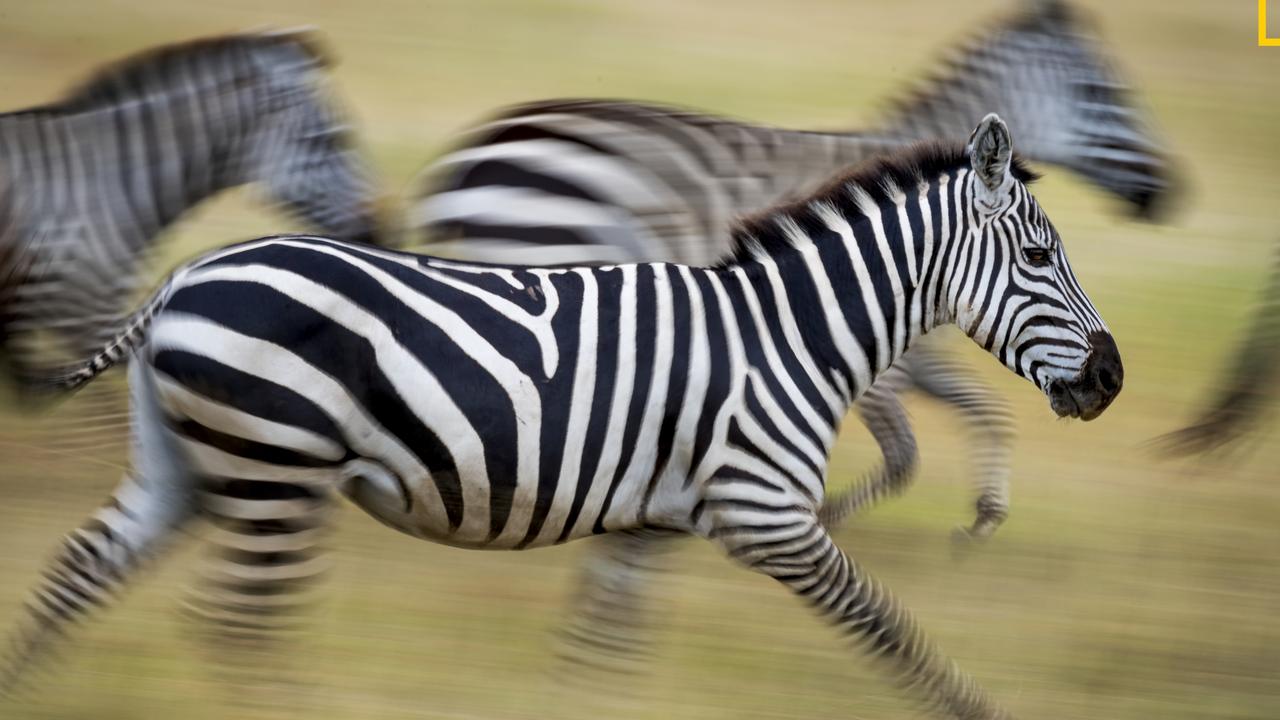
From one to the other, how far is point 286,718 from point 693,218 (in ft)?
9.09

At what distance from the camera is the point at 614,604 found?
450cm

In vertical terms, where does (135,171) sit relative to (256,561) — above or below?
Answer: above

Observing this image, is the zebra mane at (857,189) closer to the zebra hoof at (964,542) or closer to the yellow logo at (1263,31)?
the zebra hoof at (964,542)

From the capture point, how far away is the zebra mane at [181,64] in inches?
248

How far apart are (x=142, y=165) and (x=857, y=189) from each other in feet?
11.1

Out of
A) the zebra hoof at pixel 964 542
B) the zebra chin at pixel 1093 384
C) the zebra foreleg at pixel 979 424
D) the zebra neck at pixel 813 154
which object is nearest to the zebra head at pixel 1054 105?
the zebra neck at pixel 813 154

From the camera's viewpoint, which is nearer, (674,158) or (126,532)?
(126,532)

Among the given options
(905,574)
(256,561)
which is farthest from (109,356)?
(905,574)

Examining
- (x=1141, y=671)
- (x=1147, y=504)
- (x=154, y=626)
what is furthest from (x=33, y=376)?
(x=1147, y=504)

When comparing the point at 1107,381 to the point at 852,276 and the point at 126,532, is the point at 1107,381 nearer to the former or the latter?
the point at 852,276

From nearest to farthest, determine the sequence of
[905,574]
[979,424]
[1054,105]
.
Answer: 1. [905,574]
2. [979,424]
3. [1054,105]

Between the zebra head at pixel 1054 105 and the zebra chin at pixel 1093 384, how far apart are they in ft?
9.37

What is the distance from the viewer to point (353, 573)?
18.6 feet

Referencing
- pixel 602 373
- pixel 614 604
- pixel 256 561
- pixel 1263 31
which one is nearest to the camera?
pixel 256 561
